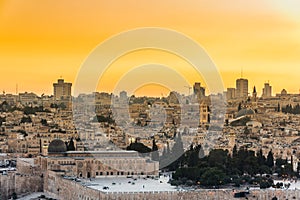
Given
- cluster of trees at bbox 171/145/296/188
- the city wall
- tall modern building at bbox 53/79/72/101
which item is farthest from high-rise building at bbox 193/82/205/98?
the city wall

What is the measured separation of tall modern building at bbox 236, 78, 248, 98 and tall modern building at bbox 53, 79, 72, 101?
Result: 10.5m

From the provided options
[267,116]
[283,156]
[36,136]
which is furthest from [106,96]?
[283,156]

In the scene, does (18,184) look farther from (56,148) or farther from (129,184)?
(129,184)

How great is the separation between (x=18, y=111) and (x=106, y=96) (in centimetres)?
514

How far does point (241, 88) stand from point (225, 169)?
113ft

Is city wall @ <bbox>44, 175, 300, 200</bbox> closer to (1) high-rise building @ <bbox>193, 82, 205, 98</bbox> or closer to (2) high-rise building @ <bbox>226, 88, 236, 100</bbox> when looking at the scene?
(1) high-rise building @ <bbox>193, 82, 205, 98</bbox>

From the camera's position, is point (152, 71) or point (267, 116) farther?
point (267, 116)

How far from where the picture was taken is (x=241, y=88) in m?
61.6

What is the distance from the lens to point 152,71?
38.1m

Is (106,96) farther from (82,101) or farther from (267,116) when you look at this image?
(267,116)

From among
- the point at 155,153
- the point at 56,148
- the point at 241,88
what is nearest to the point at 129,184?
the point at 56,148

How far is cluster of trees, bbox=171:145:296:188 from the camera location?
82.7 ft

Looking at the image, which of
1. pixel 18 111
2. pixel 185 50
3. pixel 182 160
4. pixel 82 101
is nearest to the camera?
pixel 182 160

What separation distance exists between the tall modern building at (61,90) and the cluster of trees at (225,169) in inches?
911
